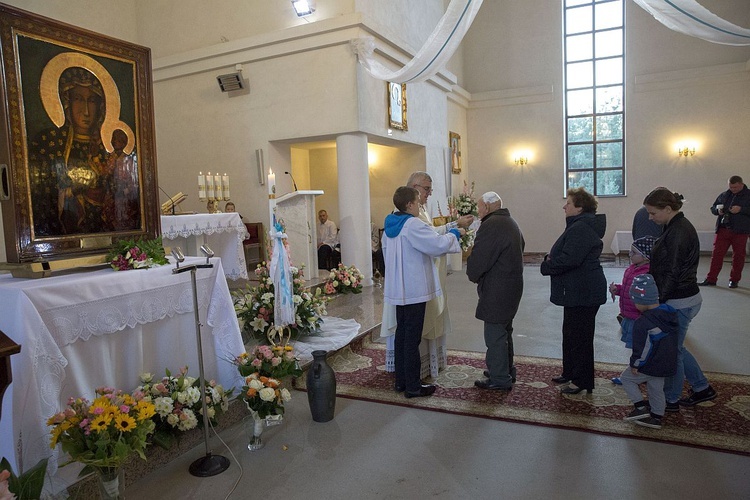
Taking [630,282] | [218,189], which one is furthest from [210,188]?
[630,282]

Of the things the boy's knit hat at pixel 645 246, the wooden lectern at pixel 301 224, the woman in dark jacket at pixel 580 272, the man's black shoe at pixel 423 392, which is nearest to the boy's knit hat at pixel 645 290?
the woman in dark jacket at pixel 580 272

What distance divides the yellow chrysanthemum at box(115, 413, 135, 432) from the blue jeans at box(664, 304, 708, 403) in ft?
11.1

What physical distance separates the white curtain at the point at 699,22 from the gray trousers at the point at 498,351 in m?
2.85

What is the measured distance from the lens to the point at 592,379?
4180 mm

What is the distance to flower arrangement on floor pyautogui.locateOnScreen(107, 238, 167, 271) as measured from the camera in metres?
3.47

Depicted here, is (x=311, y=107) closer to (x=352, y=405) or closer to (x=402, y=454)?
(x=352, y=405)

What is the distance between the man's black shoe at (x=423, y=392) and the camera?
4277mm

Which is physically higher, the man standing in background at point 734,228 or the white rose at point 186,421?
the man standing in background at point 734,228

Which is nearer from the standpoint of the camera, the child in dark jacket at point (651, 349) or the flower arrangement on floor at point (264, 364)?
the child in dark jacket at point (651, 349)

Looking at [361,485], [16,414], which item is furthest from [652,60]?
[16,414]

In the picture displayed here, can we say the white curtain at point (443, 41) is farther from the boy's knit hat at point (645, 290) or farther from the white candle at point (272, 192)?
the boy's knit hat at point (645, 290)

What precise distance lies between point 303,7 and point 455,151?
6.11 meters

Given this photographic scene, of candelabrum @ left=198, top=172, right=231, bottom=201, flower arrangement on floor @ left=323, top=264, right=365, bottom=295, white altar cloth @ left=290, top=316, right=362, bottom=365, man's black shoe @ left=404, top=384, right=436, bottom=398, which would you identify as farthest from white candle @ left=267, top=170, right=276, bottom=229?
flower arrangement on floor @ left=323, top=264, right=365, bottom=295

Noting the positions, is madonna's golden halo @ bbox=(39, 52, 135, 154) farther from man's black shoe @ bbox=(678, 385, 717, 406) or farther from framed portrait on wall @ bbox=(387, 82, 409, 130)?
framed portrait on wall @ bbox=(387, 82, 409, 130)
